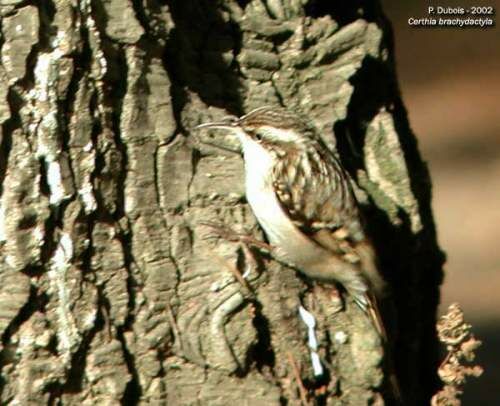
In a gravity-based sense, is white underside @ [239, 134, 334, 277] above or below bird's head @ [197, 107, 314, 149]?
below

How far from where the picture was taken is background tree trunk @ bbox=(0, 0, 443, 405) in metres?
2.87

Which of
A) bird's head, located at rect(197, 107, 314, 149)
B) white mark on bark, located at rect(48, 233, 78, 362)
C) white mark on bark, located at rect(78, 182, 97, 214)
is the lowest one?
white mark on bark, located at rect(48, 233, 78, 362)

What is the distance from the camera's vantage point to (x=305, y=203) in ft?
11.5

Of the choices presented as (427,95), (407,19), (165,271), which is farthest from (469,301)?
(165,271)

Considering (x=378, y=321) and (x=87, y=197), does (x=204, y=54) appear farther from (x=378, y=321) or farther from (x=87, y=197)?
(x=378, y=321)

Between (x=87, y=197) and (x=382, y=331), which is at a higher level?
(x=87, y=197)

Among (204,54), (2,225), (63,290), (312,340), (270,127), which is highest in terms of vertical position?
(204,54)

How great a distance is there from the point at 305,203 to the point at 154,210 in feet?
1.92

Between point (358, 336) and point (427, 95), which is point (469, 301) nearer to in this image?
point (427, 95)

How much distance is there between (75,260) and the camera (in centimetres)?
292

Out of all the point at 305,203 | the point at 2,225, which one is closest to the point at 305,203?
the point at 305,203

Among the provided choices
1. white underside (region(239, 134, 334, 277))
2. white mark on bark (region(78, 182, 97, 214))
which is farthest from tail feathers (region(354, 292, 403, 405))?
white mark on bark (region(78, 182, 97, 214))

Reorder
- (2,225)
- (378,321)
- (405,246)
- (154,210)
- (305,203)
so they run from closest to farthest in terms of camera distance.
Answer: (2,225) < (154,210) < (378,321) < (305,203) < (405,246)

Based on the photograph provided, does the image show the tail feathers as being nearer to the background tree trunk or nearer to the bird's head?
the background tree trunk
